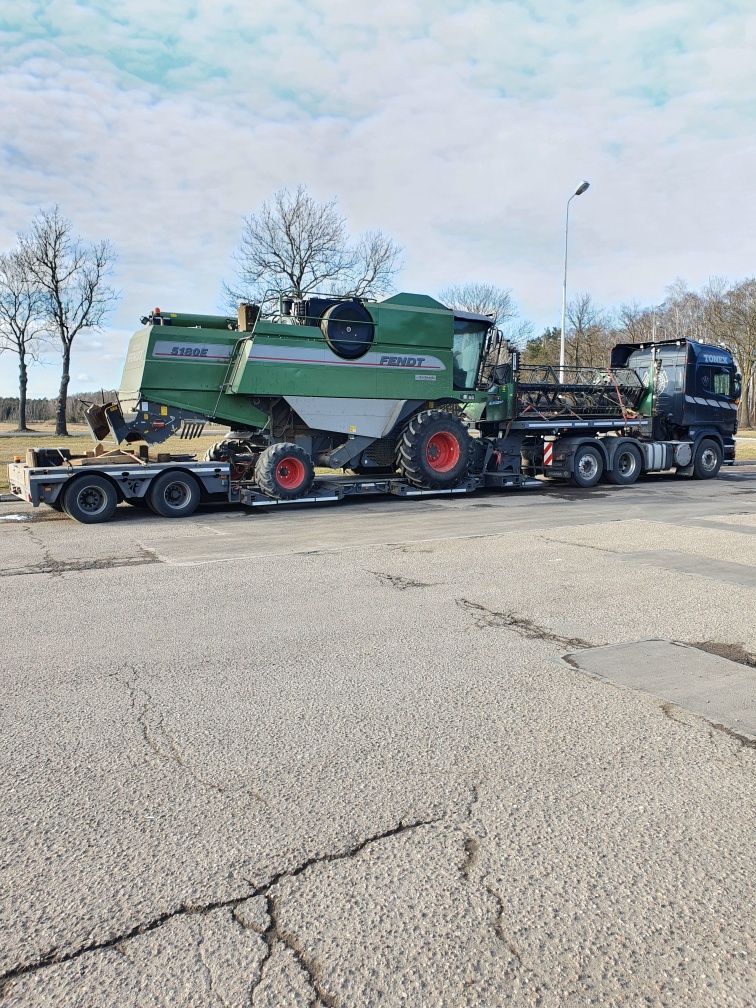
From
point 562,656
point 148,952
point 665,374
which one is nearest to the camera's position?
point 148,952

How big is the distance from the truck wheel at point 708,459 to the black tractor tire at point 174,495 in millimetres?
13521

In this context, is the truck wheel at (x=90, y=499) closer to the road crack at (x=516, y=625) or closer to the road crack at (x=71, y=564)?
the road crack at (x=71, y=564)

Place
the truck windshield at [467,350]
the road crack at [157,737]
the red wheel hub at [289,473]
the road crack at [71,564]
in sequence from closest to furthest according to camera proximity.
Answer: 1. the road crack at [157,737]
2. the road crack at [71,564]
3. the red wheel hub at [289,473]
4. the truck windshield at [467,350]

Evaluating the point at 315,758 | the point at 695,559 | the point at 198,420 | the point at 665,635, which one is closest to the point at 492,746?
the point at 315,758

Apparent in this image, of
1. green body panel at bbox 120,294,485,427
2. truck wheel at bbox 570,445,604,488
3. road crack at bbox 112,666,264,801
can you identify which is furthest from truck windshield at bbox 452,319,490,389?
road crack at bbox 112,666,264,801

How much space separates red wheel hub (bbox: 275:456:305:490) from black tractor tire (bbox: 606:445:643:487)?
8211 millimetres

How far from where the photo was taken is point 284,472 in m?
13.1

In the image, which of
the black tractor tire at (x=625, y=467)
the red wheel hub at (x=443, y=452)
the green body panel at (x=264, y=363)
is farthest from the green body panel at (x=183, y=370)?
the black tractor tire at (x=625, y=467)

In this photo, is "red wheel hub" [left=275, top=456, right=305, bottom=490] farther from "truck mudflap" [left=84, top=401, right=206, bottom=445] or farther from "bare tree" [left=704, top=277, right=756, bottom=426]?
"bare tree" [left=704, top=277, right=756, bottom=426]

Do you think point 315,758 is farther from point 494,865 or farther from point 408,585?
point 408,585

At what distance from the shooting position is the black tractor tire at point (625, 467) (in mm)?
17656

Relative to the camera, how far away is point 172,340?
1277cm

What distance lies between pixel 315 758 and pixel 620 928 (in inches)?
62.0

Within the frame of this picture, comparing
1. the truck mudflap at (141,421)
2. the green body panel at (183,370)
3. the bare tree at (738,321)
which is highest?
the bare tree at (738,321)
